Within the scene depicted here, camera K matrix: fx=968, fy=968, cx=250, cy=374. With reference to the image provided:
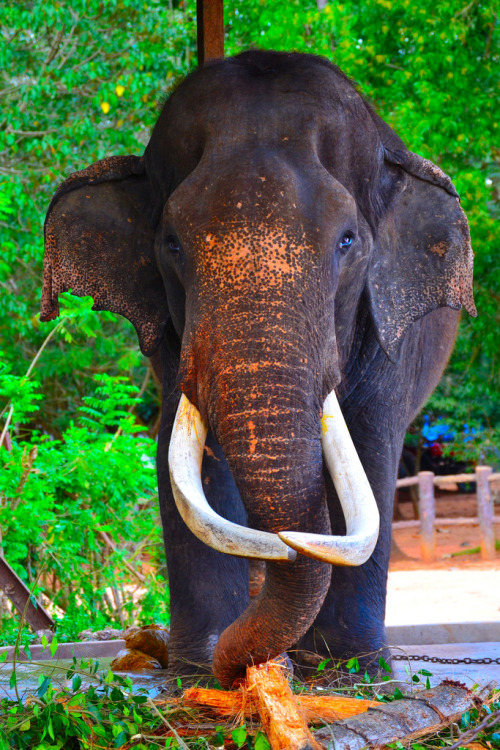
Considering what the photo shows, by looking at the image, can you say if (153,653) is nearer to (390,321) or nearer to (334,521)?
(334,521)

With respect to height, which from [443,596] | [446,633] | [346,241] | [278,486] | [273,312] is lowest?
[443,596]

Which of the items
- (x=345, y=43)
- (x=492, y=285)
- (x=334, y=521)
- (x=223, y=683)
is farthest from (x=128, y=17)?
(x=223, y=683)

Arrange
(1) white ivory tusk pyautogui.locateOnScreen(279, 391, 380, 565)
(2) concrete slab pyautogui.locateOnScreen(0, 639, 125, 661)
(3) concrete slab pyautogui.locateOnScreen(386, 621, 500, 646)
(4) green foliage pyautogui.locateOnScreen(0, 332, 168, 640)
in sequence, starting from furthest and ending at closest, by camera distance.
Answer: (4) green foliage pyautogui.locateOnScreen(0, 332, 168, 640) → (3) concrete slab pyautogui.locateOnScreen(386, 621, 500, 646) → (2) concrete slab pyautogui.locateOnScreen(0, 639, 125, 661) → (1) white ivory tusk pyautogui.locateOnScreen(279, 391, 380, 565)

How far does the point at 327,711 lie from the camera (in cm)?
269

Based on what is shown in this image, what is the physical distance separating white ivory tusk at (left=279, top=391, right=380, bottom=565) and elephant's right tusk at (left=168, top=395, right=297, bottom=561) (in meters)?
0.14

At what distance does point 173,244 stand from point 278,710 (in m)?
1.53

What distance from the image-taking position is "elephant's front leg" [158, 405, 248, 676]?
11.8 ft

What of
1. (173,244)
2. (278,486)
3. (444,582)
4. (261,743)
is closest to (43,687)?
(261,743)

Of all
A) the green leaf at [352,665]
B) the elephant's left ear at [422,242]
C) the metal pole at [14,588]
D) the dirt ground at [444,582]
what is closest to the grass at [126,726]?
the green leaf at [352,665]

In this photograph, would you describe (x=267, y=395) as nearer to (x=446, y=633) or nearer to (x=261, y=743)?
(x=261, y=743)

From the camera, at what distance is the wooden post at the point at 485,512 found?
45.9ft

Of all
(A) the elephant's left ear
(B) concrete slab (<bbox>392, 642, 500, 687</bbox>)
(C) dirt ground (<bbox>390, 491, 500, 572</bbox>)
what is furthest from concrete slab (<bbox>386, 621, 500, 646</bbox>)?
(C) dirt ground (<bbox>390, 491, 500, 572</bbox>)

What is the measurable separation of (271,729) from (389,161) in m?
2.20

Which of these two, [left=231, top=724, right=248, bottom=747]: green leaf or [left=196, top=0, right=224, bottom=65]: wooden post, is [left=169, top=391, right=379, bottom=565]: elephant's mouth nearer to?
[left=231, top=724, right=248, bottom=747]: green leaf
